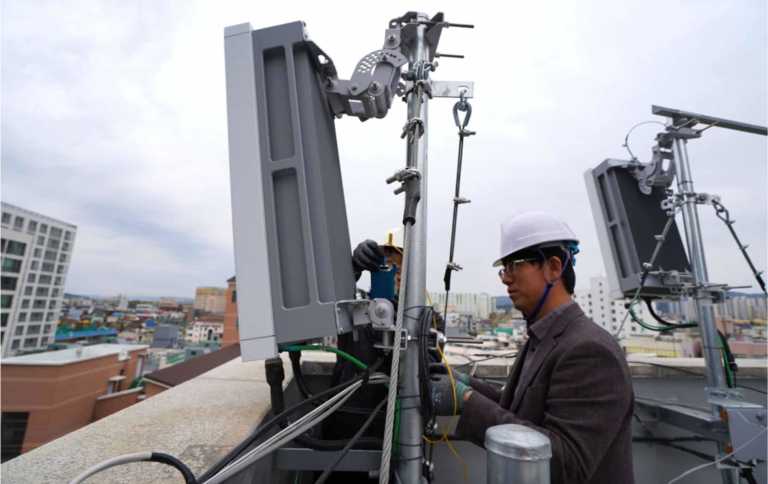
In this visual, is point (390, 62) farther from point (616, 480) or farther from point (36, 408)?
point (36, 408)

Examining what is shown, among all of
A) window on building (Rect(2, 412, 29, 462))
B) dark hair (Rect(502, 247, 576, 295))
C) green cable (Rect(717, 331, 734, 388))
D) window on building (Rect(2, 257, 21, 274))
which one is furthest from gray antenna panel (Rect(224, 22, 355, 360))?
window on building (Rect(2, 257, 21, 274))

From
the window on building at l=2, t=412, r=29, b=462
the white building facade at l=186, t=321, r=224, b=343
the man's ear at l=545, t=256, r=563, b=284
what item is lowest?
the window on building at l=2, t=412, r=29, b=462

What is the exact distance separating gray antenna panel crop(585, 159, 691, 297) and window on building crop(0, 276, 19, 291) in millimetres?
58847

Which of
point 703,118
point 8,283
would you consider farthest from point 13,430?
point 8,283

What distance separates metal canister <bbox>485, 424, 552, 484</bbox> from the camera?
626 mm

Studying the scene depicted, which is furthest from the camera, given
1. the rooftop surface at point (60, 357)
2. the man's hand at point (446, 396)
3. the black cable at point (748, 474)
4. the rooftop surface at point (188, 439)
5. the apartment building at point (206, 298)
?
the apartment building at point (206, 298)

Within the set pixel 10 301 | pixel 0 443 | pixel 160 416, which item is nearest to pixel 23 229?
pixel 10 301

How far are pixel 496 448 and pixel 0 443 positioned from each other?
21306 mm

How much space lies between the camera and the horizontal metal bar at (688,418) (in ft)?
7.28

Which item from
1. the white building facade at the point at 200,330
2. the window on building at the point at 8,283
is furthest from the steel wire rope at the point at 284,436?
the window on building at the point at 8,283

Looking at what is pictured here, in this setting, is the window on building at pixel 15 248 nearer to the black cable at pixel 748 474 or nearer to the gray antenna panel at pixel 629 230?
the gray antenna panel at pixel 629 230

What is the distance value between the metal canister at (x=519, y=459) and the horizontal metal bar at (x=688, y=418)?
102 inches

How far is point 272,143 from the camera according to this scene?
128cm

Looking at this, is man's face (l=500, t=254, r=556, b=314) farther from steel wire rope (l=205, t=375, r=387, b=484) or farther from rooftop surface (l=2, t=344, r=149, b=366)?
rooftop surface (l=2, t=344, r=149, b=366)
